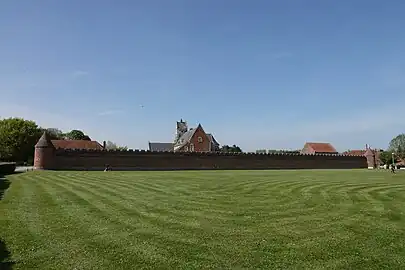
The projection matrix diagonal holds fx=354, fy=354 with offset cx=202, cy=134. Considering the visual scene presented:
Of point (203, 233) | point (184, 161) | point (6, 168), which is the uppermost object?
point (184, 161)

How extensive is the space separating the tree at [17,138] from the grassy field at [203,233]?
5388 cm

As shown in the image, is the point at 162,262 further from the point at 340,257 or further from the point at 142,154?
the point at 142,154

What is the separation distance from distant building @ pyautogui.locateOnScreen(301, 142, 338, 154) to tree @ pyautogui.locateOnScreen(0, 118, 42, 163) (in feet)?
209

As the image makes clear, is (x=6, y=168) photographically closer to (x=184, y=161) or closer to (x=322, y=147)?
(x=184, y=161)

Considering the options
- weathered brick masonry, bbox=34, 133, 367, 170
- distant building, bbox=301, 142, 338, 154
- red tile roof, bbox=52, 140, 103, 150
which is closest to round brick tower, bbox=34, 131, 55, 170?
weathered brick masonry, bbox=34, 133, 367, 170

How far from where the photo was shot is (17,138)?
5997cm

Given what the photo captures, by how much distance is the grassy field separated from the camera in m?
5.60

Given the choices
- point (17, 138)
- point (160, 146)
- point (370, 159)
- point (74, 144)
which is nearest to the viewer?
point (17, 138)

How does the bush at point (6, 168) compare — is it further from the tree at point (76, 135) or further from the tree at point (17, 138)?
the tree at point (76, 135)

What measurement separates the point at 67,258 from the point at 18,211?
17.2ft

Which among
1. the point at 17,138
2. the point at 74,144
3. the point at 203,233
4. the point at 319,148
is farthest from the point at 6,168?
the point at 319,148

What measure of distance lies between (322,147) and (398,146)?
1833 cm

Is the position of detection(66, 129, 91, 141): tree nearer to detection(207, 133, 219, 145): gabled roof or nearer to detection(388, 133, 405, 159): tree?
detection(207, 133, 219, 145): gabled roof

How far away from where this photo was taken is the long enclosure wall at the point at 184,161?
4665cm
